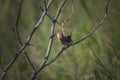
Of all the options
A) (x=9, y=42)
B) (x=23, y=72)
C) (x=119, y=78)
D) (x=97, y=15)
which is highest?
(x=119, y=78)

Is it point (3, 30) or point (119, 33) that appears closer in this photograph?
point (3, 30)

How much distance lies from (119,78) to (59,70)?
3.29 feet

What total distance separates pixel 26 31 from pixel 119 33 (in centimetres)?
53

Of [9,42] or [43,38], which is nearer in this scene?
[9,42]

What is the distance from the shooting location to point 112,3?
2.56m

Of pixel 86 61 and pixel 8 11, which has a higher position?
pixel 8 11

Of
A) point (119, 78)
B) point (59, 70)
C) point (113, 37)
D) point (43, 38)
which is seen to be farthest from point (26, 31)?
point (119, 78)

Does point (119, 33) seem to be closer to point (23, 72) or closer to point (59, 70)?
point (59, 70)

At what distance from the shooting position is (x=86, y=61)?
2.04m

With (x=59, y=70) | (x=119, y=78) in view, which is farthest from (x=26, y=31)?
(x=119, y=78)

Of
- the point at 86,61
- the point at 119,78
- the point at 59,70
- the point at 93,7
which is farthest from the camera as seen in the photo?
the point at 93,7

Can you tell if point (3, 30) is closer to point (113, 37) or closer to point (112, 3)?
point (113, 37)

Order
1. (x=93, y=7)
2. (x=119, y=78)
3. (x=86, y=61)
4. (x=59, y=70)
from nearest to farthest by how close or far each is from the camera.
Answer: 1. (x=119, y=78)
2. (x=86, y=61)
3. (x=59, y=70)
4. (x=93, y=7)

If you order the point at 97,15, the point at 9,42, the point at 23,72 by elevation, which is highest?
the point at 9,42
